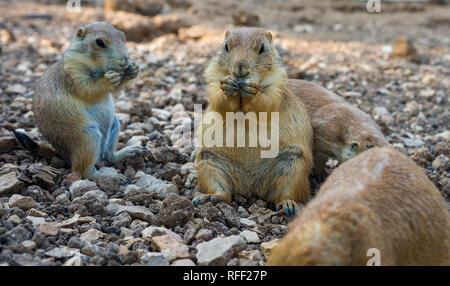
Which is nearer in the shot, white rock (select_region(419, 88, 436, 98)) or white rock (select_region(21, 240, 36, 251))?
white rock (select_region(21, 240, 36, 251))

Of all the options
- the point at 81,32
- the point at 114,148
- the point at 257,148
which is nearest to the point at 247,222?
the point at 257,148

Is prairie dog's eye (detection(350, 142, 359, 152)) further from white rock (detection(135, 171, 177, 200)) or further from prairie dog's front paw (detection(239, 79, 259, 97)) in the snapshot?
white rock (detection(135, 171, 177, 200))

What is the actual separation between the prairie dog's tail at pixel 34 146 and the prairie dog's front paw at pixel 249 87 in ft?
7.72

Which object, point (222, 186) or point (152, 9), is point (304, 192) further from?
point (152, 9)

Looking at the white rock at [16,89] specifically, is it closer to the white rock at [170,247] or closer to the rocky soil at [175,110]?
the rocky soil at [175,110]

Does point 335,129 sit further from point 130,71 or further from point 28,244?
point 28,244

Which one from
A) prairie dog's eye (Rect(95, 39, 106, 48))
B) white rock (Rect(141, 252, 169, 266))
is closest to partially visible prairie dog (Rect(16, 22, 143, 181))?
prairie dog's eye (Rect(95, 39, 106, 48))

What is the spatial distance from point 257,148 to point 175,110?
2727 millimetres

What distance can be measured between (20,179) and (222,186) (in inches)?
→ 74.2

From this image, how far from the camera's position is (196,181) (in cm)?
550

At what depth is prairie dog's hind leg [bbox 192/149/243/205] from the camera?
510 cm

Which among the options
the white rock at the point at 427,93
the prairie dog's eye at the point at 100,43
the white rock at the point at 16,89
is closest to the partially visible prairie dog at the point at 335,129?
the prairie dog's eye at the point at 100,43

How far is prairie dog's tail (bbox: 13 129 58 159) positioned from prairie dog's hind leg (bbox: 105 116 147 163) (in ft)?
1.94
